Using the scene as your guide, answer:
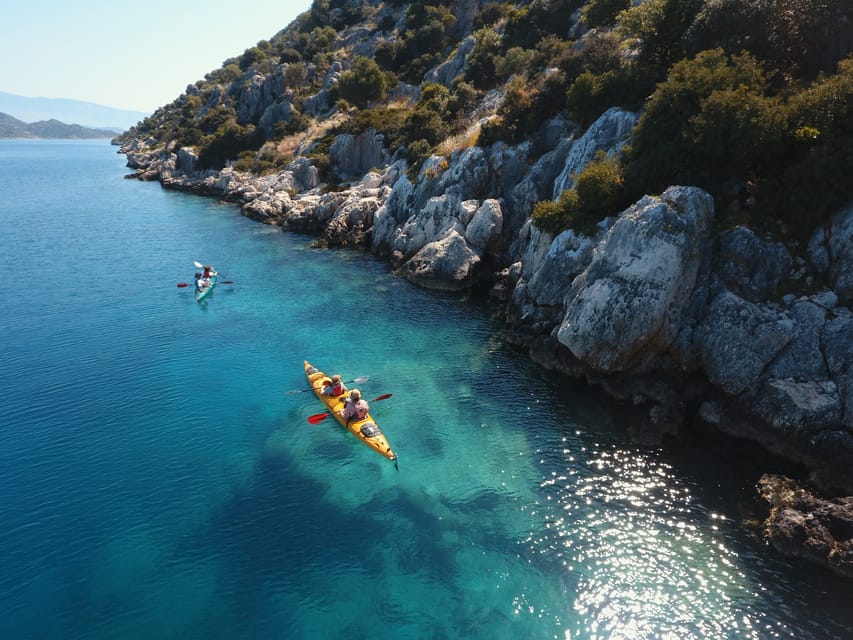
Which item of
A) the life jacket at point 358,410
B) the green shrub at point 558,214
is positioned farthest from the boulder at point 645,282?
the life jacket at point 358,410

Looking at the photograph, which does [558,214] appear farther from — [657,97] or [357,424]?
[357,424]

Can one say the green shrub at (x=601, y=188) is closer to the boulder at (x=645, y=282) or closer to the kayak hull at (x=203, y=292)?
the boulder at (x=645, y=282)

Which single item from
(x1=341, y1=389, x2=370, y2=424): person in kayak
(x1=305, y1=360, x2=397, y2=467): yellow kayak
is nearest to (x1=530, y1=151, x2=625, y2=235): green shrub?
(x1=341, y1=389, x2=370, y2=424): person in kayak

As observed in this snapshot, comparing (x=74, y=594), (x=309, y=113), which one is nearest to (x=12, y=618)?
(x=74, y=594)

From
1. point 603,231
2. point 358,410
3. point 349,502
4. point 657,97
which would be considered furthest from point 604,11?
point 349,502

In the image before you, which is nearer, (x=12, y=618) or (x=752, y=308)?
(x=12, y=618)

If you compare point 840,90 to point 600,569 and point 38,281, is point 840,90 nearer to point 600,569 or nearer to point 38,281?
point 600,569
